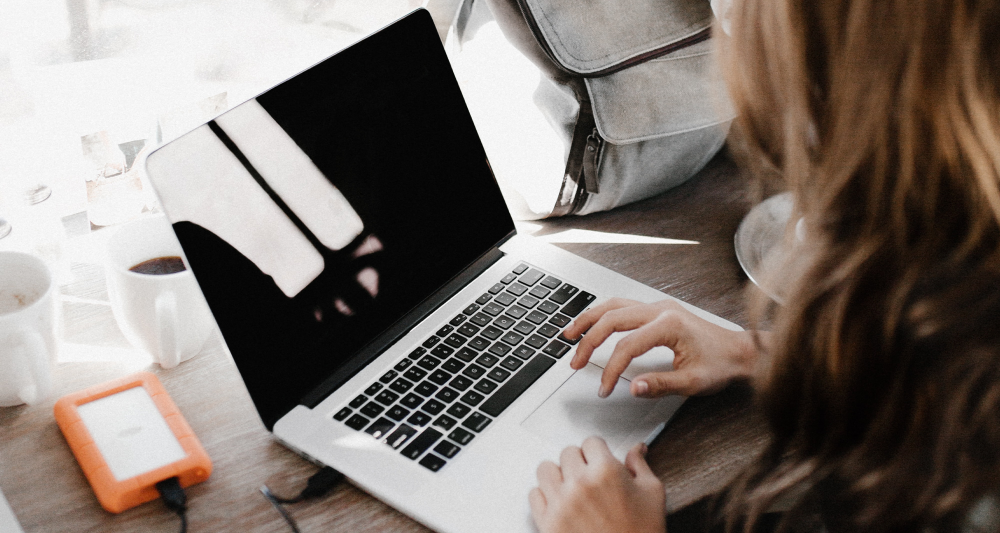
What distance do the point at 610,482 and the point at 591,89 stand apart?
45 cm

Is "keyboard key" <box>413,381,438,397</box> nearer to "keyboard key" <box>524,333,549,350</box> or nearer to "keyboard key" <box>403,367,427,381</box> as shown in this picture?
"keyboard key" <box>403,367,427,381</box>

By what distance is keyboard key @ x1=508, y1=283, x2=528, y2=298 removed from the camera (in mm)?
746

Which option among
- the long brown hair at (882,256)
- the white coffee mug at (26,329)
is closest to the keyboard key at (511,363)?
the long brown hair at (882,256)

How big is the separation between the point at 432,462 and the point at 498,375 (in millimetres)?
112

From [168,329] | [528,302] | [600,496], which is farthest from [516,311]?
[168,329]

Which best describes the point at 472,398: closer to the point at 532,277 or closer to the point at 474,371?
the point at 474,371

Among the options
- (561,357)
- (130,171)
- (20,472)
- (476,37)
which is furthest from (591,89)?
(20,472)

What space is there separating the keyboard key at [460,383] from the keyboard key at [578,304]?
0.14 meters

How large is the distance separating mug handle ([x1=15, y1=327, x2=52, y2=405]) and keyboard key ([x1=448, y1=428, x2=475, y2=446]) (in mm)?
350

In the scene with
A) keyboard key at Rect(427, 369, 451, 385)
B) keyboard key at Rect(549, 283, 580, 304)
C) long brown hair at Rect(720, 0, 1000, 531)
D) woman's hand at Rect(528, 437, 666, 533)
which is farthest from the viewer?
keyboard key at Rect(549, 283, 580, 304)

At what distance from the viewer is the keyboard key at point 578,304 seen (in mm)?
731

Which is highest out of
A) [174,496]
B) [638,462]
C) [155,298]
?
[155,298]

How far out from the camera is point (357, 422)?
602 millimetres

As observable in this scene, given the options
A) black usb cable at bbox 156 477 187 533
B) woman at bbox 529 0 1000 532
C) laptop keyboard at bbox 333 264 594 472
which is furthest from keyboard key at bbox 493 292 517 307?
black usb cable at bbox 156 477 187 533
